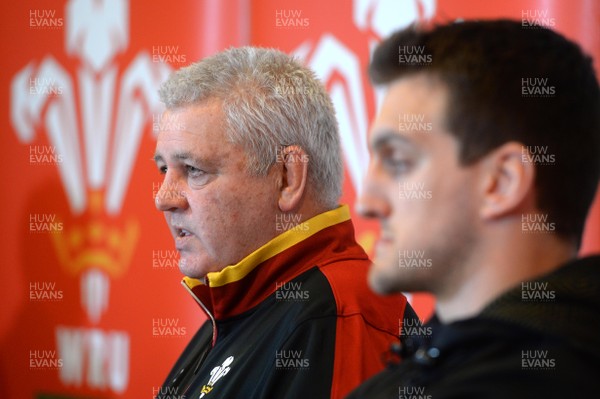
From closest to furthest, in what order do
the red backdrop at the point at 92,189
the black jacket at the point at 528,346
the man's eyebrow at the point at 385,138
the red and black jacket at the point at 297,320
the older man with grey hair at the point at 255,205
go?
the black jacket at the point at 528,346 → the man's eyebrow at the point at 385,138 → the red and black jacket at the point at 297,320 → the older man with grey hair at the point at 255,205 → the red backdrop at the point at 92,189

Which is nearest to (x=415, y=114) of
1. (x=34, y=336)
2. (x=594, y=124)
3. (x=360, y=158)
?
(x=594, y=124)

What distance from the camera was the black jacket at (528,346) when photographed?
0.69 m

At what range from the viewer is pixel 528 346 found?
722mm

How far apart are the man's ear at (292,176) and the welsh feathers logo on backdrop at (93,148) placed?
3.62 feet

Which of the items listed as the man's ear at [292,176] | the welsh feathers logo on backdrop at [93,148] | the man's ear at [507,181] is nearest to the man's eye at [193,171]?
the man's ear at [292,176]

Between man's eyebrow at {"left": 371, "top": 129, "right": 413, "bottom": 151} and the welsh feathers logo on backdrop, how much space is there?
1607 millimetres

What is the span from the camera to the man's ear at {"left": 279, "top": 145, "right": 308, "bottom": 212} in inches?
52.2

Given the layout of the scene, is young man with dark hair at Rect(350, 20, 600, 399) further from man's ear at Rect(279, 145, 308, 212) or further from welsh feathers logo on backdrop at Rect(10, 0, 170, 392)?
welsh feathers logo on backdrop at Rect(10, 0, 170, 392)

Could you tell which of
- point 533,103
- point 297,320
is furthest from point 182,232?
point 533,103

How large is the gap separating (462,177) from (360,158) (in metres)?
1.23

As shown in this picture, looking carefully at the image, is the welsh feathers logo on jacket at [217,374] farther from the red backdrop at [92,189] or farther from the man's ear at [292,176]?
the red backdrop at [92,189]

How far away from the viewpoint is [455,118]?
0.79 meters

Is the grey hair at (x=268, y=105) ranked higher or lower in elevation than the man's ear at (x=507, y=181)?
higher

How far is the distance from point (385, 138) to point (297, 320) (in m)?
0.43
